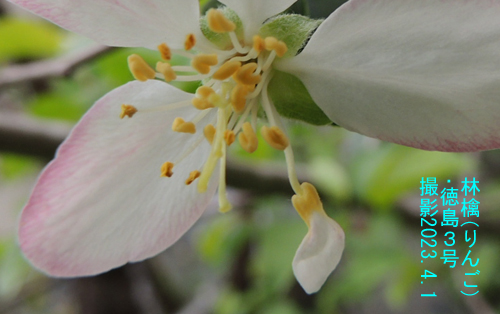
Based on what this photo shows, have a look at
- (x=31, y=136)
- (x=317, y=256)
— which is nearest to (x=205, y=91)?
(x=317, y=256)

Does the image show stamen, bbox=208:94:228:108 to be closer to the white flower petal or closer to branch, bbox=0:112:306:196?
the white flower petal

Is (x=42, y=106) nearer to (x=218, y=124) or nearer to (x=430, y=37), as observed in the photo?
(x=218, y=124)

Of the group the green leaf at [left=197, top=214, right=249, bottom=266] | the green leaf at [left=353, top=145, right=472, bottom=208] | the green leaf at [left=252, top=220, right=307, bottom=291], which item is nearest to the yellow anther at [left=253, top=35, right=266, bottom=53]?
the green leaf at [left=353, top=145, right=472, bottom=208]

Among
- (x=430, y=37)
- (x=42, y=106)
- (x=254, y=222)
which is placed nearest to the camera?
(x=430, y=37)

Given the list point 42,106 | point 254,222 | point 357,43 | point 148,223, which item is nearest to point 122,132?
point 148,223

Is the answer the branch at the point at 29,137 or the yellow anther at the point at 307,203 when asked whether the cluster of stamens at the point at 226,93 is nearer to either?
the yellow anther at the point at 307,203
